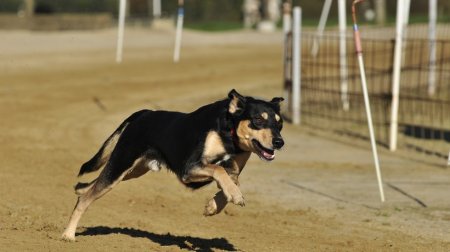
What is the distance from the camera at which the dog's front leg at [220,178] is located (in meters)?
8.33

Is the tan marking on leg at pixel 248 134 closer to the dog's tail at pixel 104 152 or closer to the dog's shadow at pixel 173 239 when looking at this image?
the dog's shadow at pixel 173 239

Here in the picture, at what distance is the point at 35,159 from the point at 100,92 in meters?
9.51

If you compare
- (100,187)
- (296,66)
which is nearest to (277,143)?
(100,187)

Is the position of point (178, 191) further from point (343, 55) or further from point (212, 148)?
point (343, 55)

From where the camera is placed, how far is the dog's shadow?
32.8 ft

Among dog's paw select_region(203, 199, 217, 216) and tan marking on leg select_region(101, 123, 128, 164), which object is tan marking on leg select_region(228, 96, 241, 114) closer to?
dog's paw select_region(203, 199, 217, 216)

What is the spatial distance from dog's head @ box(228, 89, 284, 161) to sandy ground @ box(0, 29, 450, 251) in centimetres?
170

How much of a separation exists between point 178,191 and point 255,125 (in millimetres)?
5283

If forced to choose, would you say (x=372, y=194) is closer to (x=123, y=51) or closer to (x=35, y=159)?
(x=35, y=159)

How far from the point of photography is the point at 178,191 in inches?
538

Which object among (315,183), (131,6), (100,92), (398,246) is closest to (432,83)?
(100,92)

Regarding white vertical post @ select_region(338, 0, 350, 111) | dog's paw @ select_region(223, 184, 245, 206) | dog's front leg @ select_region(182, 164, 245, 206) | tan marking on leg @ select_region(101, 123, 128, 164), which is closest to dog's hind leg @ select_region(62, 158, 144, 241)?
tan marking on leg @ select_region(101, 123, 128, 164)

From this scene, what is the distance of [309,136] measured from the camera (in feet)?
66.0

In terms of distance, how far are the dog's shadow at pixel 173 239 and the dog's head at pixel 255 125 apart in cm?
170
